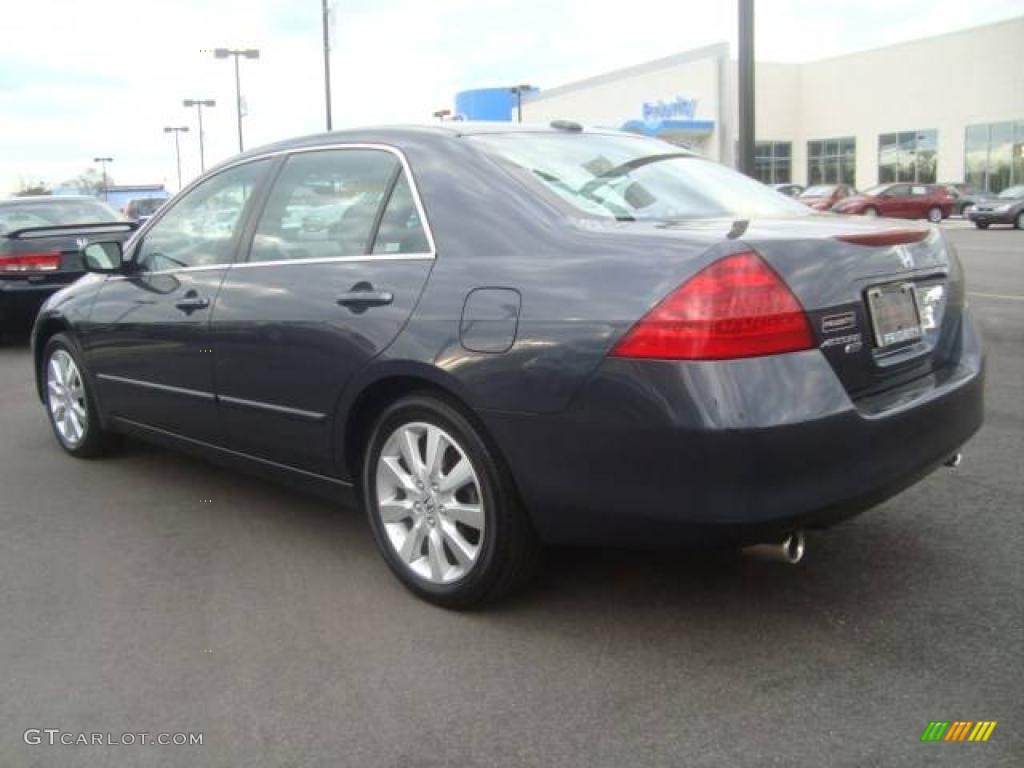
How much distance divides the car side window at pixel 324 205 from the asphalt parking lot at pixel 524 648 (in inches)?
47.7

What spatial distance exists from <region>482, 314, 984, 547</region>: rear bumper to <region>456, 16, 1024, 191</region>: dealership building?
38.4 m

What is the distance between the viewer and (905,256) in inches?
126

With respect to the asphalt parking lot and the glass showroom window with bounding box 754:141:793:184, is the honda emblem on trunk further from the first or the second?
the glass showroom window with bounding box 754:141:793:184

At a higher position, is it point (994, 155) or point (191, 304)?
point (994, 155)

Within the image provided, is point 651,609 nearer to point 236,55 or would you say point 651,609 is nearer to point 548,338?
point 548,338

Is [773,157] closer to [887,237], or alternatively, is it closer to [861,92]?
[861,92]

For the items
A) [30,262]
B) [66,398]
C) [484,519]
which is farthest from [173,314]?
[30,262]

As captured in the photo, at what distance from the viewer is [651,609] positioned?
3.38m

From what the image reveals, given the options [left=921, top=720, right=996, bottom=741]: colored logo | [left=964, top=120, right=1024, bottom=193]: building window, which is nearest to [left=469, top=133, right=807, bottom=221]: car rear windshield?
[left=921, top=720, right=996, bottom=741]: colored logo

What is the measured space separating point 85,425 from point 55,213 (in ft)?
21.9

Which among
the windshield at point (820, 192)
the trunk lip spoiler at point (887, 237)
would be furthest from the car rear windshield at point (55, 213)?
the windshield at point (820, 192)

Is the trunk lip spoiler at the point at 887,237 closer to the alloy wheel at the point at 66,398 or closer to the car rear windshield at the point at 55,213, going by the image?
the alloy wheel at the point at 66,398

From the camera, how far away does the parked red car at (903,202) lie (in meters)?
34.2

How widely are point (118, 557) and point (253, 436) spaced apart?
0.74 m
